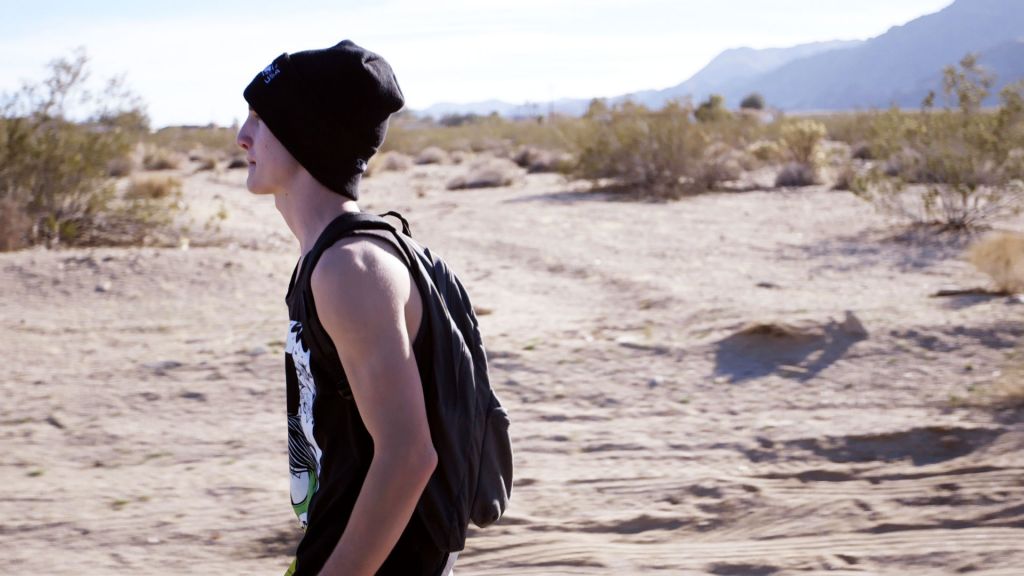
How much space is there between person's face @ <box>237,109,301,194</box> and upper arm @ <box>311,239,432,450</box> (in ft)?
0.87

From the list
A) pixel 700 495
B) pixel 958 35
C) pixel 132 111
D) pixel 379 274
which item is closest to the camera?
pixel 379 274

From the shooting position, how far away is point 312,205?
5.98ft

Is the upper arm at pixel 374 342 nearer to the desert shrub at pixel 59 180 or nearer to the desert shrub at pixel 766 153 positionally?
the desert shrub at pixel 59 180

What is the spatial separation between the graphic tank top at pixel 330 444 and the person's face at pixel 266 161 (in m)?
0.16

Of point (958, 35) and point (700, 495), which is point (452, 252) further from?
point (958, 35)

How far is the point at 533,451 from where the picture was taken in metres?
5.88

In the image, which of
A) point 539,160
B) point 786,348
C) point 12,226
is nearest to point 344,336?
point 786,348

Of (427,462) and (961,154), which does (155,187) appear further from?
(427,462)

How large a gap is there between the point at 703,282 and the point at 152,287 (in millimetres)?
5281

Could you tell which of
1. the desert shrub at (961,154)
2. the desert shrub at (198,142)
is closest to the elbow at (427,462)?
the desert shrub at (961,154)

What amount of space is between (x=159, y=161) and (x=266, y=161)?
29932 millimetres

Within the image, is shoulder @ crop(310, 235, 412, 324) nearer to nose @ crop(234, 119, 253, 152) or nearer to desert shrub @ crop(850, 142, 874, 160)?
nose @ crop(234, 119, 253, 152)

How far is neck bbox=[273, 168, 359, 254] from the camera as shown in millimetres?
1812

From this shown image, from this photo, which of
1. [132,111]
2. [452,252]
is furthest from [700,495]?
[132,111]
